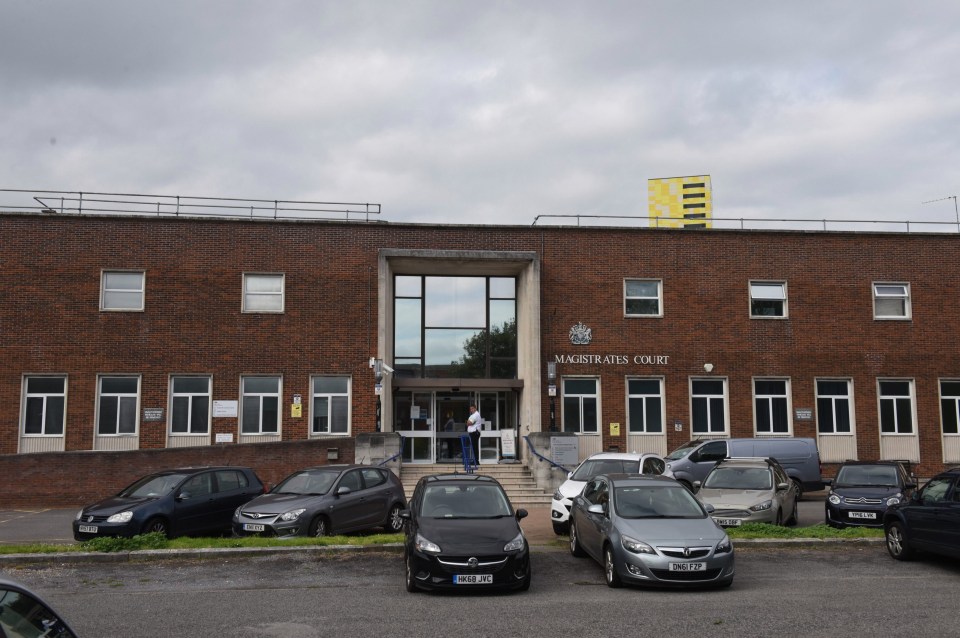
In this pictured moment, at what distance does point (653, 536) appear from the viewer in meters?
10.7

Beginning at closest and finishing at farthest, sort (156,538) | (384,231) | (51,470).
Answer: (156,538) → (51,470) → (384,231)

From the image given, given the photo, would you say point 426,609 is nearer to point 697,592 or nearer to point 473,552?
point 473,552

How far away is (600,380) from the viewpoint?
26.2m

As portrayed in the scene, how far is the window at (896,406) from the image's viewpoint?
2686cm

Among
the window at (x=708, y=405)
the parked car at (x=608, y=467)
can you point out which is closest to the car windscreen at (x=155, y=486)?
the parked car at (x=608, y=467)

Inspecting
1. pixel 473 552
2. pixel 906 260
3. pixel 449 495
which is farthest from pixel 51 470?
pixel 906 260

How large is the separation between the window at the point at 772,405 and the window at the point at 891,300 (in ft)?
13.2

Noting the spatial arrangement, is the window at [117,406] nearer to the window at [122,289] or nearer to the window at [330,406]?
the window at [122,289]

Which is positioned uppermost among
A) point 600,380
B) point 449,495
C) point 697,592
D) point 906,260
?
point 906,260

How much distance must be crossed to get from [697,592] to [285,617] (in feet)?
16.0

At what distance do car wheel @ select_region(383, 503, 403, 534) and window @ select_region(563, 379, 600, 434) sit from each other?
10.6 meters

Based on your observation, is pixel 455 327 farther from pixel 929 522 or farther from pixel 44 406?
pixel 929 522

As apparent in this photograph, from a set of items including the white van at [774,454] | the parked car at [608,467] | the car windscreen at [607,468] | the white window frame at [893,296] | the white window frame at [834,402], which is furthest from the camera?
the white window frame at [893,296]

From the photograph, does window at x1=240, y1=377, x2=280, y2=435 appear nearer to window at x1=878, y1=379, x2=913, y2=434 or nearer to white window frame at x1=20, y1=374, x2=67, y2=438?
white window frame at x1=20, y1=374, x2=67, y2=438
